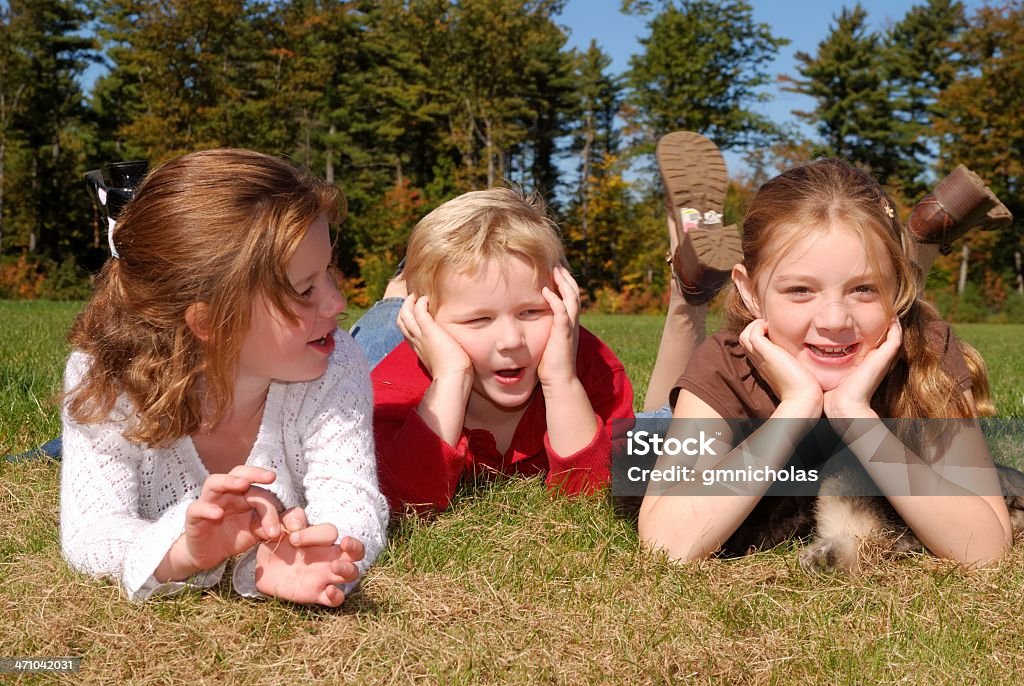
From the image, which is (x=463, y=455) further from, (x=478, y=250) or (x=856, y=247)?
(x=856, y=247)

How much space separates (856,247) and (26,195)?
38.2 meters

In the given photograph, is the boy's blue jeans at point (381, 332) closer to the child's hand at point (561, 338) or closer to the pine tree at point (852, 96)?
the child's hand at point (561, 338)

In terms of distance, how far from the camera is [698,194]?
3.70 metres

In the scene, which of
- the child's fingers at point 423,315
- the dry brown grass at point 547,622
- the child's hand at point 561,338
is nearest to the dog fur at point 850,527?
the dry brown grass at point 547,622

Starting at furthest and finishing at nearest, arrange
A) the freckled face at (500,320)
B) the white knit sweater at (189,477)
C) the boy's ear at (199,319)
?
the freckled face at (500,320), the boy's ear at (199,319), the white knit sweater at (189,477)

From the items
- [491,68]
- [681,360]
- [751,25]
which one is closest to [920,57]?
[751,25]

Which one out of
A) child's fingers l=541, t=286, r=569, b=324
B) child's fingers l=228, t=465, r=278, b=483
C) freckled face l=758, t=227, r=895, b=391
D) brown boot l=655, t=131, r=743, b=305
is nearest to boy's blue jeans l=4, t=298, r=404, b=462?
child's fingers l=541, t=286, r=569, b=324

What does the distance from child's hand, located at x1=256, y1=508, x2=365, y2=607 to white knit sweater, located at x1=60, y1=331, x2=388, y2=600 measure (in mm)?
102

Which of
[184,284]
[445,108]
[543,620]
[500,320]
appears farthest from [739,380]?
[445,108]

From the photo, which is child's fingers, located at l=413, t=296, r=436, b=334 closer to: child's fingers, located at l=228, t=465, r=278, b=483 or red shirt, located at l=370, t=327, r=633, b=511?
red shirt, located at l=370, t=327, r=633, b=511

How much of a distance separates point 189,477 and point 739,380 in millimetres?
1873

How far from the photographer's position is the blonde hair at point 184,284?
102 inches

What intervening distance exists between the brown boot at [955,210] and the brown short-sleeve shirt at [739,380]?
881mm

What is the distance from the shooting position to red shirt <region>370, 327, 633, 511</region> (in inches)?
128
